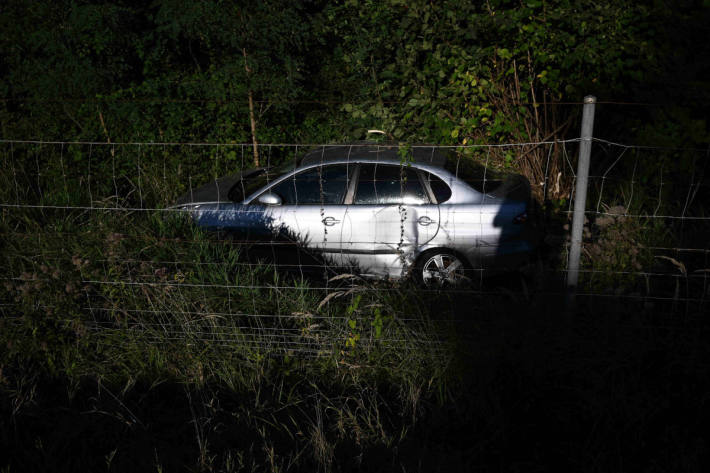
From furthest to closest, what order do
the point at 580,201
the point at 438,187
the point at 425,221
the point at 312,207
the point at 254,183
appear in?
the point at 254,183
the point at 312,207
the point at 438,187
the point at 425,221
the point at 580,201

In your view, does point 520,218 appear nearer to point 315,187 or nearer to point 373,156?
point 373,156

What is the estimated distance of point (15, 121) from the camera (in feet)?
30.6

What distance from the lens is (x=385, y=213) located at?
552 cm

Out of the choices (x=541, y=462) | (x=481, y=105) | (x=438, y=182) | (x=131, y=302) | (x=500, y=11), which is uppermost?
(x=500, y=11)

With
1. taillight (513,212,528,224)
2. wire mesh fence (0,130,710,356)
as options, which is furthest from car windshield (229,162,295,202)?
taillight (513,212,528,224)

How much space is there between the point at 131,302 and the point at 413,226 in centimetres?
243

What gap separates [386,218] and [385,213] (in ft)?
0.19

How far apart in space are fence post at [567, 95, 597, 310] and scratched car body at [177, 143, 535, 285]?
1585 mm

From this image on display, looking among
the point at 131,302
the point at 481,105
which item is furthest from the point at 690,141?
the point at 131,302

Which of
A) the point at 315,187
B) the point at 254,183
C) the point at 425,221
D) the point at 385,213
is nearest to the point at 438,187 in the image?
the point at 425,221

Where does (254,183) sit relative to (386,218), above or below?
above

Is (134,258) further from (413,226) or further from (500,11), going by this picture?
(500,11)

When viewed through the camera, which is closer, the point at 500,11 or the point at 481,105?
the point at 500,11

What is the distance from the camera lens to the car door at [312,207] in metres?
5.57
